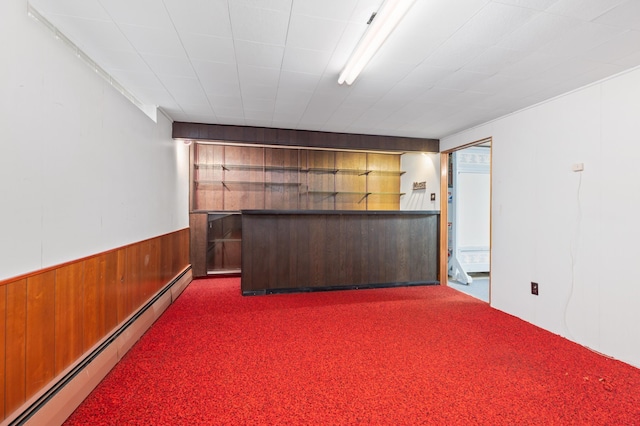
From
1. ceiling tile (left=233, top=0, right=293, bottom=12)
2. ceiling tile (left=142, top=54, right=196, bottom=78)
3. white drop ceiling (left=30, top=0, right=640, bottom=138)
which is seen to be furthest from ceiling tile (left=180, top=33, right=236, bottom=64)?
ceiling tile (left=233, top=0, right=293, bottom=12)

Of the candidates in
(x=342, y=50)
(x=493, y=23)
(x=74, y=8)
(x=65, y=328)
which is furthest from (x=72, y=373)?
(x=493, y=23)

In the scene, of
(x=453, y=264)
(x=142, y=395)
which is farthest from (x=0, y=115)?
(x=453, y=264)

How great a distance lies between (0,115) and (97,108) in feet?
2.66

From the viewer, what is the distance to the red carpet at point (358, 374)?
1.57m

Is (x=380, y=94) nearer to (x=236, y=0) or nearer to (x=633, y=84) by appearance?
(x=236, y=0)

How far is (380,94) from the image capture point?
107 inches

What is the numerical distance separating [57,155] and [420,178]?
469 centimetres

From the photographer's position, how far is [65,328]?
5.38 ft

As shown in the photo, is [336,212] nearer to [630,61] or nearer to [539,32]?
[539,32]

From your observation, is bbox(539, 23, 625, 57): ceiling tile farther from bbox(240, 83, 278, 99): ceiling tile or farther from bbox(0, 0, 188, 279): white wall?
bbox(0, 0, 188, 279): white wall

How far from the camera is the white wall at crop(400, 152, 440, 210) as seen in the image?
14.9 ft

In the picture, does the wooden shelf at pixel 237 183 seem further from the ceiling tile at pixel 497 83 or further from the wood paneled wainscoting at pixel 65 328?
the ceiling tile at pixel 497 83

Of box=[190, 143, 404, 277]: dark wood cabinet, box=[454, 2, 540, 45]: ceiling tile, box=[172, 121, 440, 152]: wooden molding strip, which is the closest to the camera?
box=[454, 2, 540, 45]: ceiling tile

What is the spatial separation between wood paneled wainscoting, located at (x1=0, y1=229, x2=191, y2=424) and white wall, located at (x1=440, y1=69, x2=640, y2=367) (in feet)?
12.6
